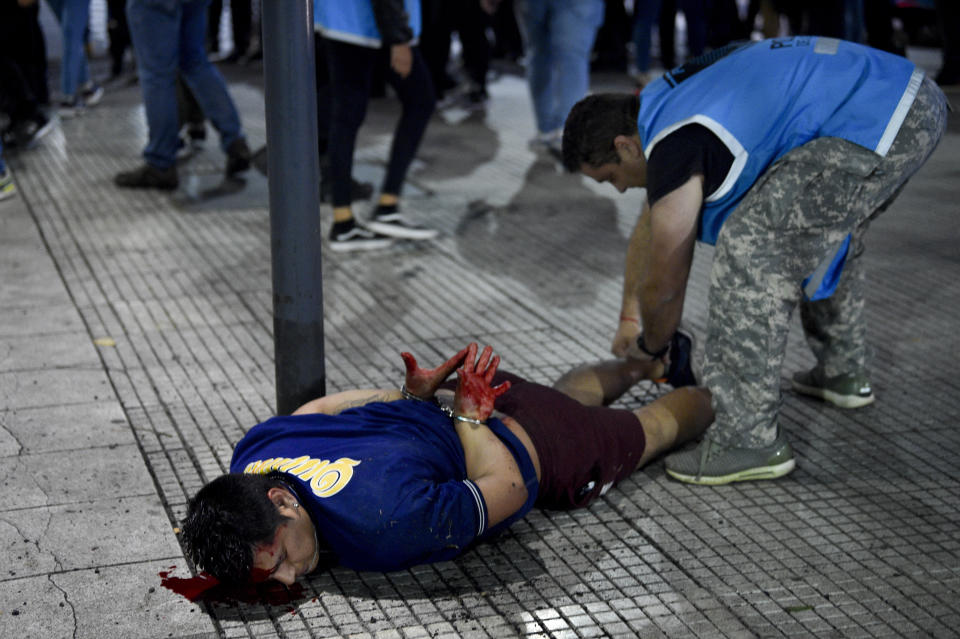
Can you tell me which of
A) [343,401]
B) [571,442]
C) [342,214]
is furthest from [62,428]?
[342,214]

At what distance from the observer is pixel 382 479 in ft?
8.77

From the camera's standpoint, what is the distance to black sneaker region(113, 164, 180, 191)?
672 cm

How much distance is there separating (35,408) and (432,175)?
391cm

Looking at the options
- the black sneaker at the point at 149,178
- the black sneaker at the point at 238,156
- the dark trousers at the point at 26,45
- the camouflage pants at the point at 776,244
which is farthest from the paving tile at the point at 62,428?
the dark trousers at the point at 26,45

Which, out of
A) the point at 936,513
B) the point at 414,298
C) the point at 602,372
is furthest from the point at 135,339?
the point at 936,513

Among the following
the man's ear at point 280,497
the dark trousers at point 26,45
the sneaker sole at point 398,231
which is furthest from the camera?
the dark trousers at point 26,45

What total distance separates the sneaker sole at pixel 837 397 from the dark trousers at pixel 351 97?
2595mm

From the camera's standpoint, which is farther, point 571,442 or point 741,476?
point 741,476

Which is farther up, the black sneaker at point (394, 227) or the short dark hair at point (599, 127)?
the short dark hair at point (599, 127)

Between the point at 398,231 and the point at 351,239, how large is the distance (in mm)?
275

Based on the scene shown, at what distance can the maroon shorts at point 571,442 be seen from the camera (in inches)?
119

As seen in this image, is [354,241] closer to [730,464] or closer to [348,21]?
[348,21]

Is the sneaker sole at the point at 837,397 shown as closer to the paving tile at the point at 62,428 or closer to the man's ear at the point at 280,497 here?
the man's ear at the point at 280,497

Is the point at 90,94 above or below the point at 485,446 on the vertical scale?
below
